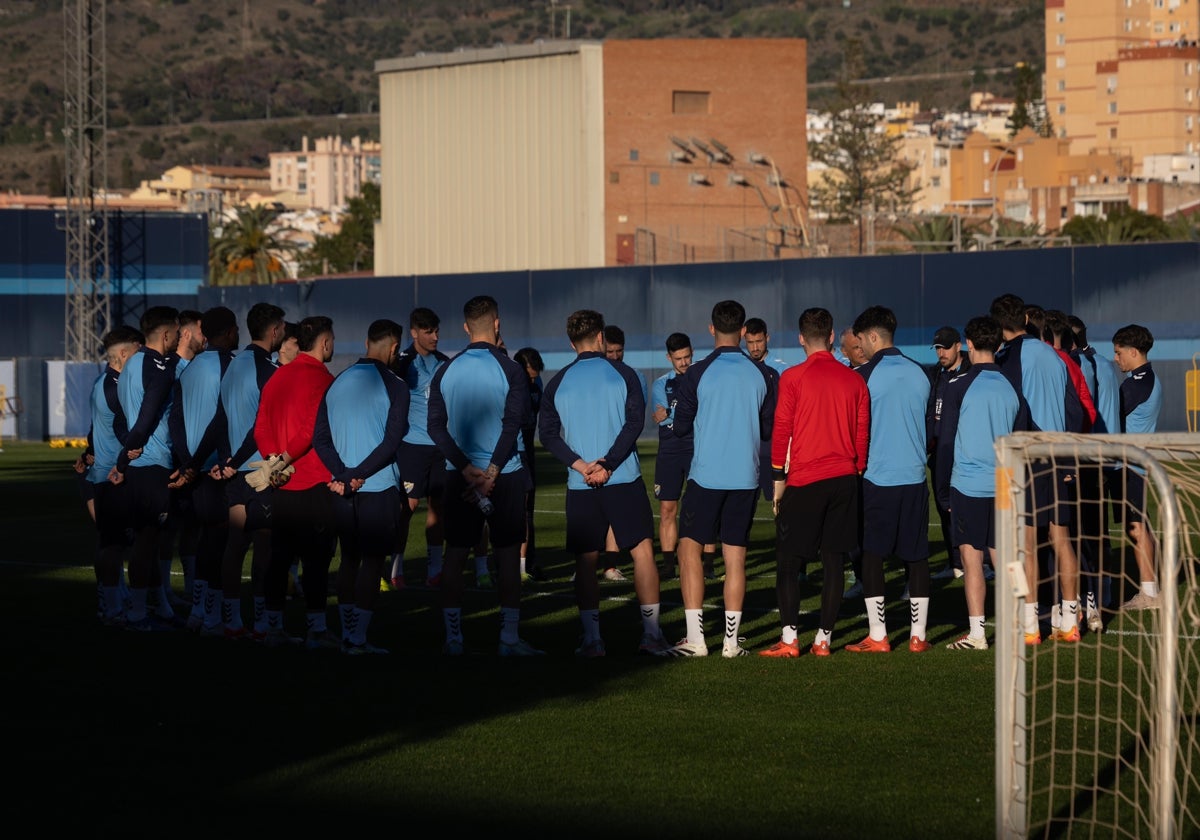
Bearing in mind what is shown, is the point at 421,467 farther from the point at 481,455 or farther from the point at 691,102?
the point at 691,102

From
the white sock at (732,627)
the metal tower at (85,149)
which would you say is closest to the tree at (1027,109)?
the metal tower at (85,149)

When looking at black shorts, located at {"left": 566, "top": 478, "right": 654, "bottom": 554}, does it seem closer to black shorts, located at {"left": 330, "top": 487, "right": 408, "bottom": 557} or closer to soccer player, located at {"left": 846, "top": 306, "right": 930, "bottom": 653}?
black shorts, located at {"left": 330, "top": 487, "right": 408, "bottom": 557}

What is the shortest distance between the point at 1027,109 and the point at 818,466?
508 feet

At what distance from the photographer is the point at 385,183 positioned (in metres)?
78.4

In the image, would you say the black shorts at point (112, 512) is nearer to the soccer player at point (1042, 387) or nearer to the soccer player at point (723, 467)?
the soccer player at point (723, 467)

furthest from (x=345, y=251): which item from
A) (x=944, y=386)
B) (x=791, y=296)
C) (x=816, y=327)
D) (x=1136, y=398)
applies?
(x=816, y=327)

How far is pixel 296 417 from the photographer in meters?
11.5

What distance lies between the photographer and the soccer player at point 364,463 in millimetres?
11242

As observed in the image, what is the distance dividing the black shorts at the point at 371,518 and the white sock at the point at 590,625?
132cm

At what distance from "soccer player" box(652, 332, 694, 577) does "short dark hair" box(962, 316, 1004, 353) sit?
11.1 ft

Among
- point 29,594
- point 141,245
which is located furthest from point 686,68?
point 29,594

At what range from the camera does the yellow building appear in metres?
149

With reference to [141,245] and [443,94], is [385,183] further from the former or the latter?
[141,245]

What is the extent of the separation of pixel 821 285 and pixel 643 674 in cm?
3318
